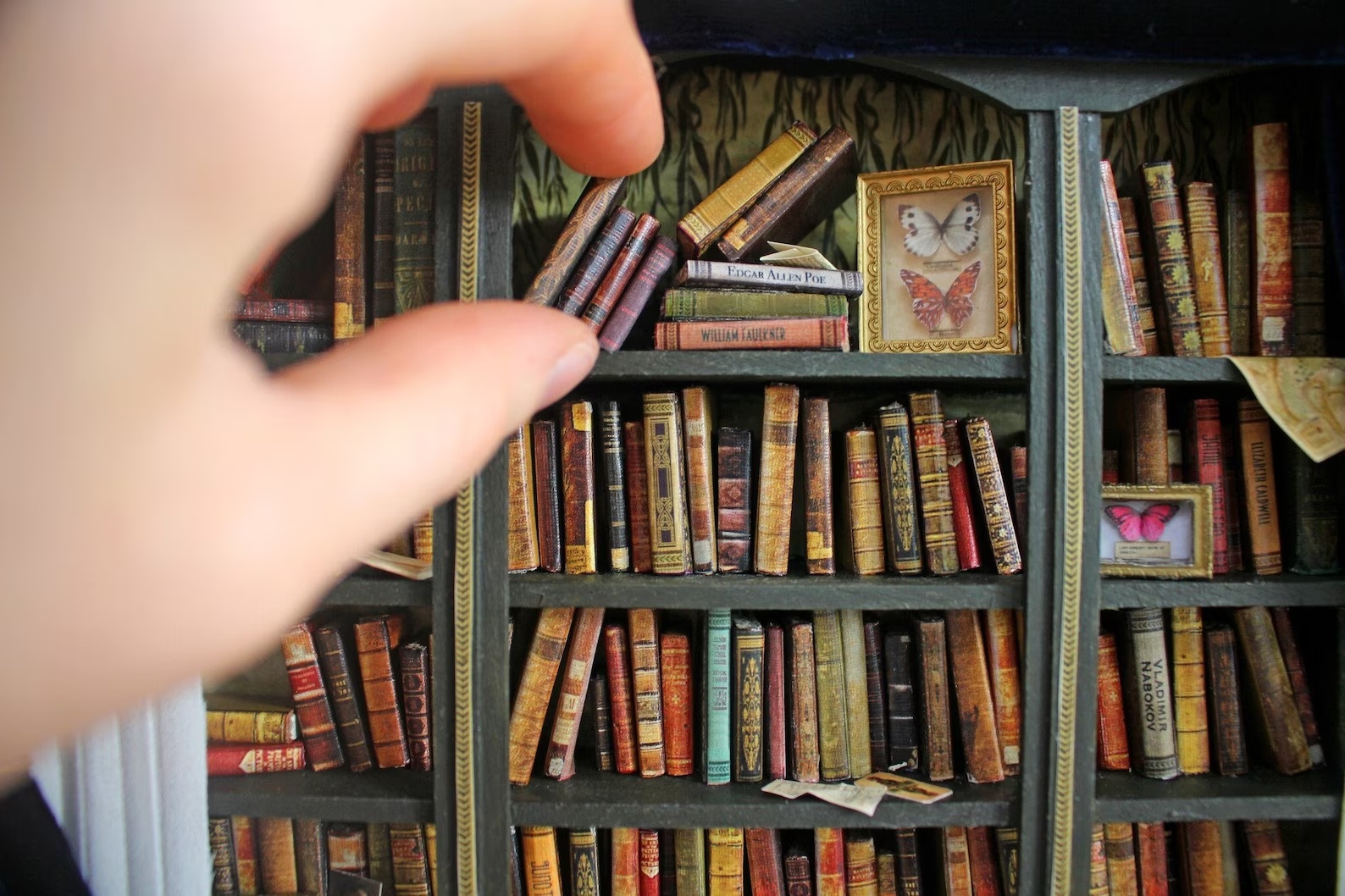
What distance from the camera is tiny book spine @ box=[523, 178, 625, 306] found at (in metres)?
1.32

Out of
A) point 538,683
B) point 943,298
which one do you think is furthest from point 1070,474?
point 538,683

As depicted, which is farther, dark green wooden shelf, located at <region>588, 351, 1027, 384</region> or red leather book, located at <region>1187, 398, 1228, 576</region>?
red leather book, located at <region>1187, 398, 1228, 576</region>

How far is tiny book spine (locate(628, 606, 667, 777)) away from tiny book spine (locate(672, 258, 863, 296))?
55 centimetres

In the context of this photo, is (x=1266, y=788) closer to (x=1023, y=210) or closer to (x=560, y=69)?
(x=1023, y=210)

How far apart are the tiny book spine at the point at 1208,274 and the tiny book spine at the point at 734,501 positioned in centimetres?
77

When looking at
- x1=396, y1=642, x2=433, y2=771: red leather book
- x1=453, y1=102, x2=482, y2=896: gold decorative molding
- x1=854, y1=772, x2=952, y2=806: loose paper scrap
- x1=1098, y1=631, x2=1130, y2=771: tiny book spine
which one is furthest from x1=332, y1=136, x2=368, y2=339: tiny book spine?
x1=1098, y1=631, x2=1130, y2=771: tiny book spine

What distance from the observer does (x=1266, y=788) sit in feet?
4.38

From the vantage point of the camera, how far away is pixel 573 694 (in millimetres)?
1361

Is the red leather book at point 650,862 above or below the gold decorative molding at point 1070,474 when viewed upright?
below

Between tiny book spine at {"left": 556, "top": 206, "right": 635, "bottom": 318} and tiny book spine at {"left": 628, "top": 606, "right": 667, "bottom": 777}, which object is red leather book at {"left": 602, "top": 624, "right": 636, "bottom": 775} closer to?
tiny book spine at {"left": 628, "top": 606, "right": 667, "bottom": 777}

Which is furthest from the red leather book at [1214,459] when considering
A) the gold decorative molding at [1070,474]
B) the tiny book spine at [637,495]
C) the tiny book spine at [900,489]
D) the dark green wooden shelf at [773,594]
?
the tiny book spine at [637,495]

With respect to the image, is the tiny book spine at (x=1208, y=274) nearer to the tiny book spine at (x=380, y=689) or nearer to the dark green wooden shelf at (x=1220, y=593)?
the dark green wooden shelf at (x=1220, y=593)

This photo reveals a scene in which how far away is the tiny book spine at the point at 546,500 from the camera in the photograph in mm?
1351

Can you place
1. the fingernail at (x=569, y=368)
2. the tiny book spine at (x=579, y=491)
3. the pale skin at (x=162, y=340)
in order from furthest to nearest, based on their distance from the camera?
the tiny book spine at (x=579, y=491) < the fingernail at (x=569, y=368) < the pale skin at (x=162, y=340)
